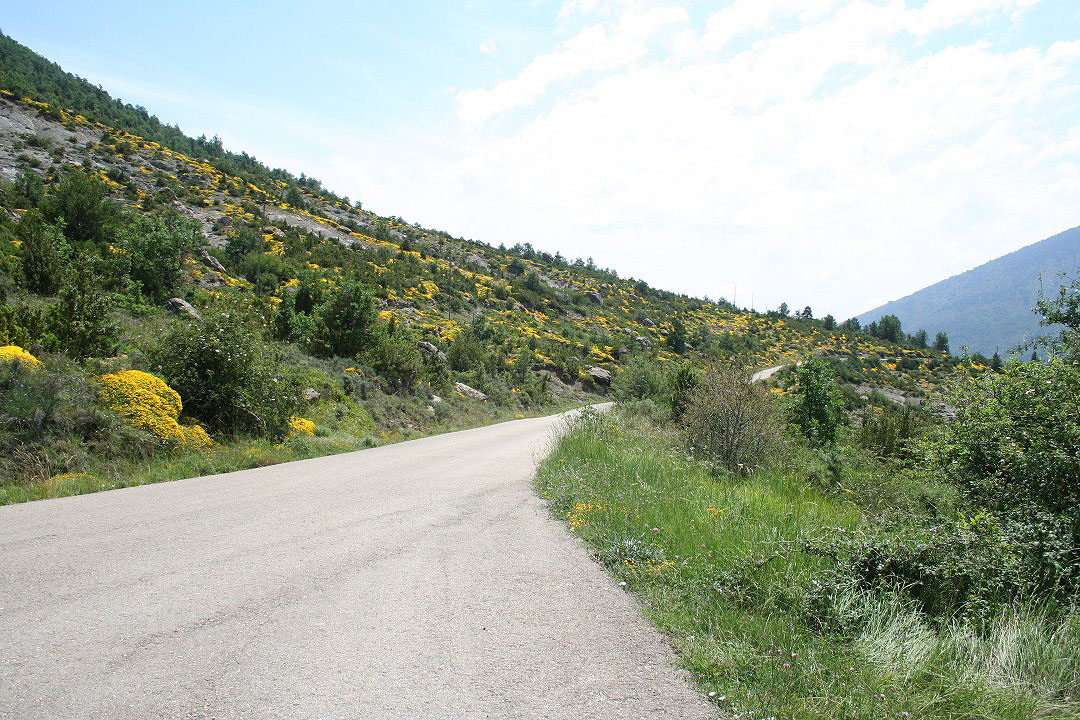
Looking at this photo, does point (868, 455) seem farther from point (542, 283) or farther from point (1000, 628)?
point (542, 283)

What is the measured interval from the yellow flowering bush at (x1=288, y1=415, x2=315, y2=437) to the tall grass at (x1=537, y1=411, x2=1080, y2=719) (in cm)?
1006

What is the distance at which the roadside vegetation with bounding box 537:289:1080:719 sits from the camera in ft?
10.3

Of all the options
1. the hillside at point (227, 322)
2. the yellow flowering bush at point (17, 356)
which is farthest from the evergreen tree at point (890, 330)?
the yellow flowering bush at point (17, 356)

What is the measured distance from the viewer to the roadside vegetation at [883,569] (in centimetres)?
315

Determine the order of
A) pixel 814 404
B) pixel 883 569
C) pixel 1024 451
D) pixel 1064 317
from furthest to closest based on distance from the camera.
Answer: pixel 814 404, pixel 1064 317, pixel 1024 451, pixel 883 569

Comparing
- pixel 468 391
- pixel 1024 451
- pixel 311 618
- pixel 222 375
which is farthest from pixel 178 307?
pixel 1024 451

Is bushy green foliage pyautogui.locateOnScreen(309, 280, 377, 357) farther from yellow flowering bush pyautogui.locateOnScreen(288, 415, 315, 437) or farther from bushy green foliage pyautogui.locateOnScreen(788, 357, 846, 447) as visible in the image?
bushy green foliage pyautogui.locateOnScreen(788, 357, 846, 447)

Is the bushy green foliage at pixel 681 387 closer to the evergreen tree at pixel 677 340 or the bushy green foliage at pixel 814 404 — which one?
the bushy green foliage at pixel 814 404

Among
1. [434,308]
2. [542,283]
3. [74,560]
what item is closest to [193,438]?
[74,560]

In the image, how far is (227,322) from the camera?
13.0 metres

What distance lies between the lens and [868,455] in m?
17.6

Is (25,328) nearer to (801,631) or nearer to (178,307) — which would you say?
(178,307)

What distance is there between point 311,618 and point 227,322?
1096 cm

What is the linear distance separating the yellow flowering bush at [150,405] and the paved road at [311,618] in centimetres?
331
